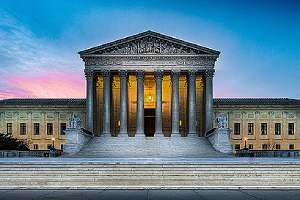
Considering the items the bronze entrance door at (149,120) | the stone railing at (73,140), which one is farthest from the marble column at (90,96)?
the bronze entrance door at (149,120)

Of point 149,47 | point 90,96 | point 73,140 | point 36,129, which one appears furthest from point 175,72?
point 36,129

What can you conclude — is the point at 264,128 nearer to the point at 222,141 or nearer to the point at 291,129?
the point at 291,129

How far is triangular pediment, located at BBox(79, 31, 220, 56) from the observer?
7162 centimetres

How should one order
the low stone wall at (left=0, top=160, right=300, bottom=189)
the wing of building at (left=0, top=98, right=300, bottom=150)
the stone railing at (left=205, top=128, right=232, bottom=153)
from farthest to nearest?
the wing of building at (left=0, top=98, right=300, bottom=150)
the stone railing at (left=205, top=128, right=232, bottom=153)
the low stone wall at (left=0, top=160, right=300, bottom=189)

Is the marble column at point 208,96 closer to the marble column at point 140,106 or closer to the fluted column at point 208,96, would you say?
the fluted column at point 208,96

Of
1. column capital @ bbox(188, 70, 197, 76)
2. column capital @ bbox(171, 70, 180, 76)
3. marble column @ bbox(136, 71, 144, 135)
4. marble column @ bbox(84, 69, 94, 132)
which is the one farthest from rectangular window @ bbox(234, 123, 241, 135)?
marble column @ bbox(84, 69, 94, 132)

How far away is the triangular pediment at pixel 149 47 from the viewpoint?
71625 millimetres

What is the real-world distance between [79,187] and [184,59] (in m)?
44.0

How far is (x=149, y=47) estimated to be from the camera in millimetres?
72250

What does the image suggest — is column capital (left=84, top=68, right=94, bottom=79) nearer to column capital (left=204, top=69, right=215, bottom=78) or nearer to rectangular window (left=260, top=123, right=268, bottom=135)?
column capital (left=204, top=69, right=215, bottom=78)

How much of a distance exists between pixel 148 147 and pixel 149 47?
14.0 m

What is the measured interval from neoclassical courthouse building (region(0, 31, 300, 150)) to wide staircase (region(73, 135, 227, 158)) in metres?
2.07

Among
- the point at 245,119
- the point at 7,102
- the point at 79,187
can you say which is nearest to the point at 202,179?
the point at 79,187

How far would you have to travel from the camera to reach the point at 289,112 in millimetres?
92188
